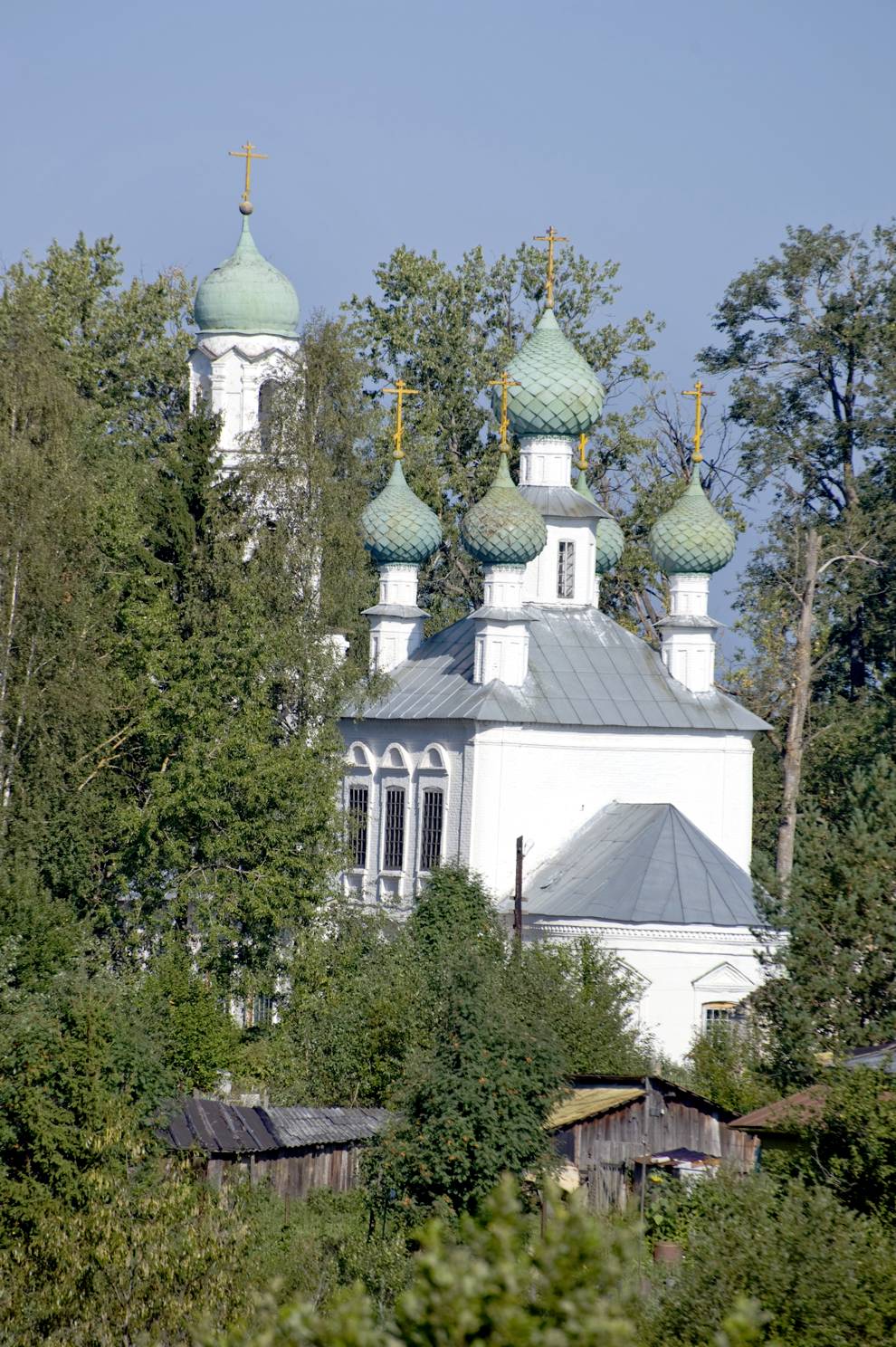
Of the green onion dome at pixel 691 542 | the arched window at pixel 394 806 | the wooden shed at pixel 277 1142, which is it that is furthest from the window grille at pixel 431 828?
the wooden shed at pixel 277 1142

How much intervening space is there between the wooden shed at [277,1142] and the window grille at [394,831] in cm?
834

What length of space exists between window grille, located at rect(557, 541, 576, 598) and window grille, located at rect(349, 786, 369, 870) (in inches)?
152

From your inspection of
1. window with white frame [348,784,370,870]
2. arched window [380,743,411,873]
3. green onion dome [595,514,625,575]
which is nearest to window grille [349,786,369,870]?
window with white frame [348,784,370,870]

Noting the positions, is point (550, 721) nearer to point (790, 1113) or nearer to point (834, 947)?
point (834, 947)

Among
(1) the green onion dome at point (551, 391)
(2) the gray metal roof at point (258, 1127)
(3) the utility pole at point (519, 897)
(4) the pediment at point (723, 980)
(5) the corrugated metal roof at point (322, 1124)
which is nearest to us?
(2) the gray metal roof at point (258, 1127)

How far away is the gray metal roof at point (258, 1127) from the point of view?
64.2 feet

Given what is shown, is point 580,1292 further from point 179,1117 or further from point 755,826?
point 755,826

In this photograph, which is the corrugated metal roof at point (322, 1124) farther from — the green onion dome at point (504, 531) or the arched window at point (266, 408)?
the arched window at point (266, 408)

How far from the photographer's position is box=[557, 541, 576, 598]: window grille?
3141 cm

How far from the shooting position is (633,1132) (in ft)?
66.5

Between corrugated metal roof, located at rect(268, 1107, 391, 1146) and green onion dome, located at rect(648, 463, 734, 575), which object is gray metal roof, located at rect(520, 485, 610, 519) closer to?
green onion dome, located at rect(648, 463, 734, 575)

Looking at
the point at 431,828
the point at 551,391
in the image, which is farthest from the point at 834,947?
the point at 551,391

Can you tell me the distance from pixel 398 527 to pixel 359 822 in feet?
14.1

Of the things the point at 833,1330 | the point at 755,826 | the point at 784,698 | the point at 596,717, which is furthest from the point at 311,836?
the point at 833,1330
